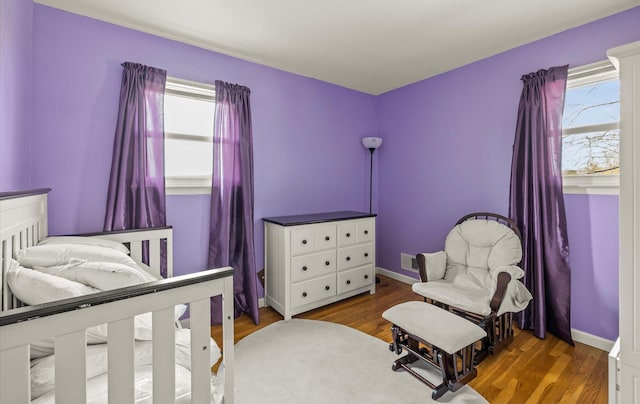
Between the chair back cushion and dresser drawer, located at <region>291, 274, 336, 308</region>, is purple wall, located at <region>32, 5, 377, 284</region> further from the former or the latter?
the chair back cushion

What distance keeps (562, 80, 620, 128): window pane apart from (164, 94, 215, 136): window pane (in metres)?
3.07

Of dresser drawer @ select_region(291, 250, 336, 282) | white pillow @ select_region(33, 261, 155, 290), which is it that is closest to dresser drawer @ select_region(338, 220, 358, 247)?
dresser drawer @ select_region(291, 250, 336, 282)

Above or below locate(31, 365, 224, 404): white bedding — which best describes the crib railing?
above

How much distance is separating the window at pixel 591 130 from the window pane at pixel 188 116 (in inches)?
121

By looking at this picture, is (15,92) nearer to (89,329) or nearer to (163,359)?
(89,329)

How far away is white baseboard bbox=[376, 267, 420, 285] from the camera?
3.55 metres

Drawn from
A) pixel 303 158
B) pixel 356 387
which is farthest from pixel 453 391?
pixel 303 158

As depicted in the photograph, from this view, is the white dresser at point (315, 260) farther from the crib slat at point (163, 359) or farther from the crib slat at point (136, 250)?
the crib slat at point (163, 359)

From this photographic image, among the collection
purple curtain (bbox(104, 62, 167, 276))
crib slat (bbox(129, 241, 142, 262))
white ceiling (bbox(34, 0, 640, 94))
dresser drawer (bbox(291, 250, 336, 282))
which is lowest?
dresser drawer (bbox(291, 250, 336, 282))

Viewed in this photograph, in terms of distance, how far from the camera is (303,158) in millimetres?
3266

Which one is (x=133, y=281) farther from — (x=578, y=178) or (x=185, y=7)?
(x=578, y=178)

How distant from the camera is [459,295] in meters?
2.18

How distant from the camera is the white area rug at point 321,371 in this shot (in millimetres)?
1692

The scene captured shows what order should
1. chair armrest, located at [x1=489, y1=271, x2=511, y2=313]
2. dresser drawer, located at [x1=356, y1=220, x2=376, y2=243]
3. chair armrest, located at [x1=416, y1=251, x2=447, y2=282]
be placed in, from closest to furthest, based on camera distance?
chair armrest, located at [x1=489, y1=271, x2=511, y2=313] < chair armrest, located at [x1=416, y1=251, x2=447, y2=282] < dresser drawer, located at [x1=356, y1=220, x2=376, y2=243]
